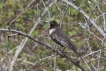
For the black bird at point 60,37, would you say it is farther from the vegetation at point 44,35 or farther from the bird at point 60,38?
the vegetation at point 44,35

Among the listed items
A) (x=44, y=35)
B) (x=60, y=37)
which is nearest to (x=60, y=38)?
(x=60, y=37)

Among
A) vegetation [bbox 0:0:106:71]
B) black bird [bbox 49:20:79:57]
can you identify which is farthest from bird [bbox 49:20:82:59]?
vegetation [bbox 0:0:106:71]

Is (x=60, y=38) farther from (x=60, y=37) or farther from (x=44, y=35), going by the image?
(x=44, y=35)

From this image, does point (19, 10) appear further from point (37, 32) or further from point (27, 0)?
point (37, 32)

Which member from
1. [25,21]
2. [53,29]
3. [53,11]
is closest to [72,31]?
[53,11]

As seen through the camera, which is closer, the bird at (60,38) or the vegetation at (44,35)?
the bird at (60,38)

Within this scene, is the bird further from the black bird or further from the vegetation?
the vegetation

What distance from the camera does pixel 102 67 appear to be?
27.3 ft

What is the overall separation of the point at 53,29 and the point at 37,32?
397 cm

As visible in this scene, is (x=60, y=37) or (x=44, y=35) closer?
(x=60, y=37)

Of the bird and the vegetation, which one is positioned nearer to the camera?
the bird

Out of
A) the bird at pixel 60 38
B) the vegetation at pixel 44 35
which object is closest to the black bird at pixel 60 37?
the bird at pixel 60 38

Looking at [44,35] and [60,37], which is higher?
[44,35]

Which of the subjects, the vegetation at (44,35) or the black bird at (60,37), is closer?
the black bird at (60,37)
